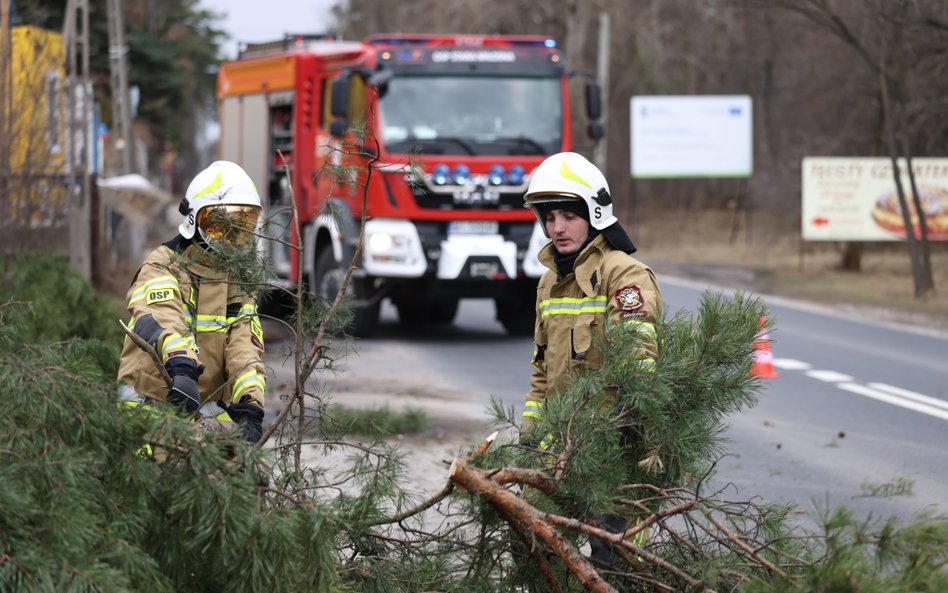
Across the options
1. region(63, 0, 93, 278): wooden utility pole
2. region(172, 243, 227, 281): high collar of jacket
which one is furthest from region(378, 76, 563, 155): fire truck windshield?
region(172, 243, 227, 281): high collar of jacket

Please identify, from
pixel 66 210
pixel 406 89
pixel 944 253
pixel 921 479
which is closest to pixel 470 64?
pixel 406 89

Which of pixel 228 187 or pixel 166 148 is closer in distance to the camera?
pixel 228 187

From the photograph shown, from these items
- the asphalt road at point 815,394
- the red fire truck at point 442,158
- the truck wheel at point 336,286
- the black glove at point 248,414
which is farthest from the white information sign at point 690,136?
the black glove at point 248,414

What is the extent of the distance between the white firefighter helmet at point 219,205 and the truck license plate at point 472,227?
31.7ft

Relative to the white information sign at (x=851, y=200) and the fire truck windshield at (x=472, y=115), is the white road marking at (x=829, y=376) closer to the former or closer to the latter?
the fire truck windshield at (x=472, y=115)

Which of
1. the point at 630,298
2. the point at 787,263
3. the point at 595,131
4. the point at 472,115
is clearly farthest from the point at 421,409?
the point at 787,263

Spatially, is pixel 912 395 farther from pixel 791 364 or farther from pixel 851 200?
pixel 851 200

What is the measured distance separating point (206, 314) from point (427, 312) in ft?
41.4

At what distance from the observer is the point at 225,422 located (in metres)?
4.06

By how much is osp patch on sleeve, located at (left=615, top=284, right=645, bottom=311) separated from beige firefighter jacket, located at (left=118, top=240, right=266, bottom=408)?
1.19 m

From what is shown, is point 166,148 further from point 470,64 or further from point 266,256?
point 266,256

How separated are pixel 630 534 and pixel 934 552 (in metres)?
0.86

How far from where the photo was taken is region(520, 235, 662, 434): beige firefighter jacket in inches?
169

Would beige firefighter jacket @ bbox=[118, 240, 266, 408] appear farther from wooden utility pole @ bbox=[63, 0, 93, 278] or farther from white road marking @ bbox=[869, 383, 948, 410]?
wooden utility pole @ bbox=[63, 0, 93, 278]
